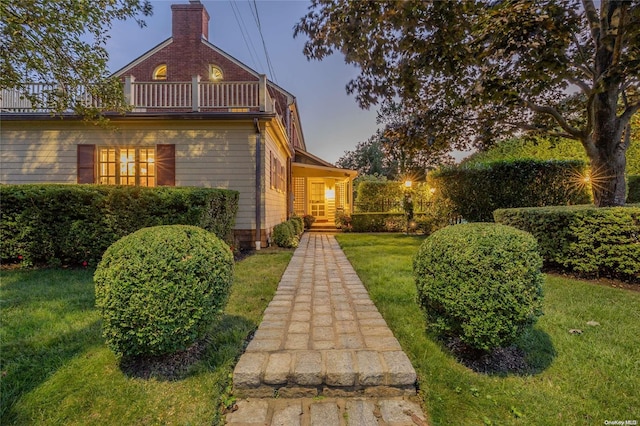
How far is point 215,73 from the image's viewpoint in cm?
1455

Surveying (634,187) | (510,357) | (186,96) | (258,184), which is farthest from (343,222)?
(510,357)

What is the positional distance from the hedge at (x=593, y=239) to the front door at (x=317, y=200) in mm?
11826

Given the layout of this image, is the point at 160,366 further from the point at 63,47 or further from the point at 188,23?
the point at 188,23

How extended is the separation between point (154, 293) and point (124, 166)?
24.1 ft

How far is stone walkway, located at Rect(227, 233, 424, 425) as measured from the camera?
1823 mm

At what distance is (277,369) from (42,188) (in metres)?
6.00

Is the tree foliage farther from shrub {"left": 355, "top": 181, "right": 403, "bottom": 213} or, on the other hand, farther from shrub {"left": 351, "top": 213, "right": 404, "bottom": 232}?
shrub {"left": 351, "top": 213, "right": 404, "bottom": 232}

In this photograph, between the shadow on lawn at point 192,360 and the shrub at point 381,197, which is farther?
the shrub at point 381,197

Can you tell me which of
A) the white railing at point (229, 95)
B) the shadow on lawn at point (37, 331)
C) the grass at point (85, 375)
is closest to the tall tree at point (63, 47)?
the white railing at point (229, 95)

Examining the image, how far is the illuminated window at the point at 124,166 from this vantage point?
7.77 m

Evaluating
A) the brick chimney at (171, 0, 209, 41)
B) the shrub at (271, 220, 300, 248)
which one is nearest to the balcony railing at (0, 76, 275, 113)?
the shrub at (271, 220, 300, 248)

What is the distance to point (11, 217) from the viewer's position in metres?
5.30

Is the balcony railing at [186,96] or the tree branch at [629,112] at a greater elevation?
the balcony railing at [186,96]

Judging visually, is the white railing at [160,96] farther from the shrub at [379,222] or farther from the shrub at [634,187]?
the shrub at [634,187]
